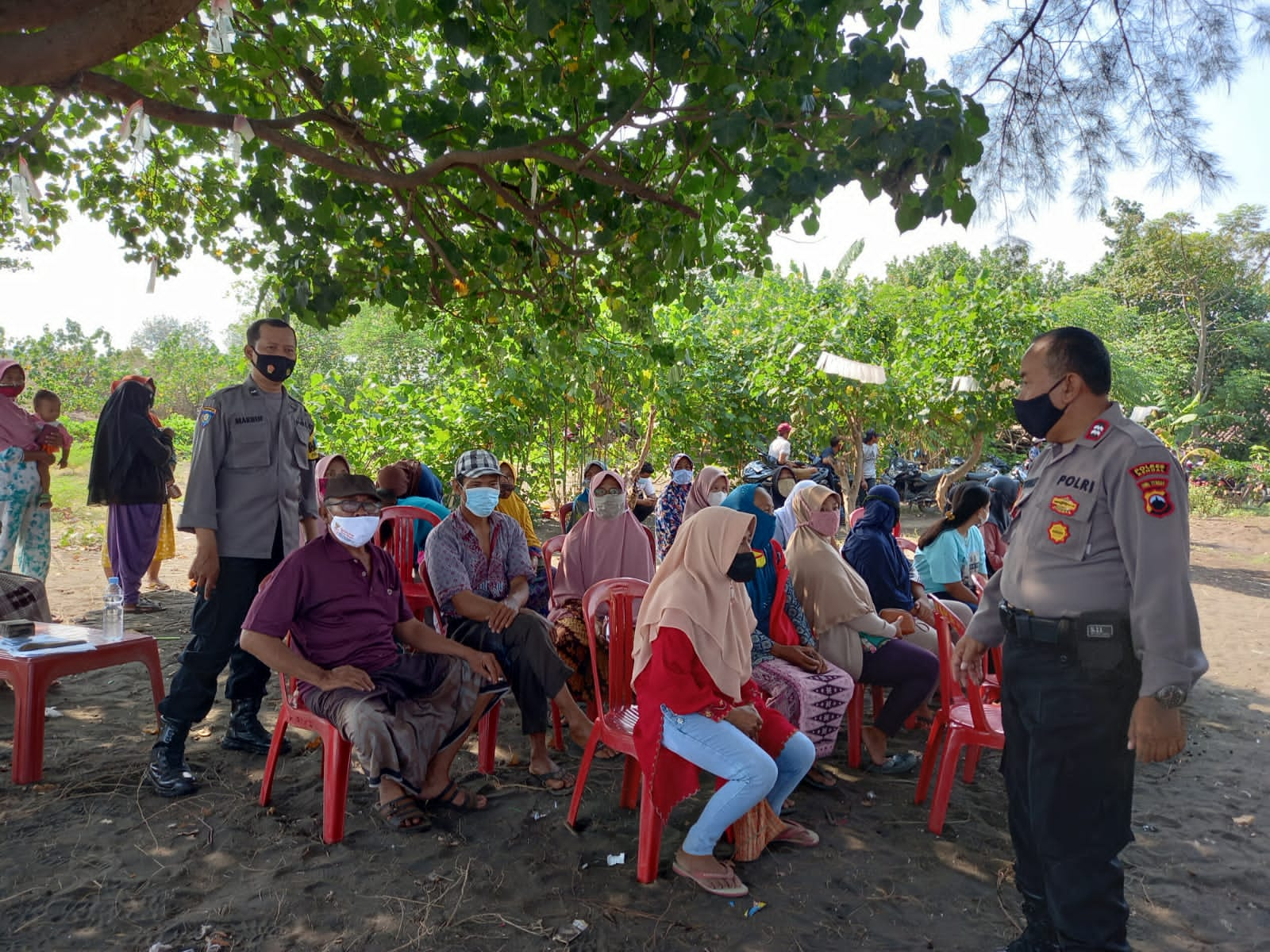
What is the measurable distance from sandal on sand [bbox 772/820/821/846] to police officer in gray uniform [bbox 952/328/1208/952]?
92 cm

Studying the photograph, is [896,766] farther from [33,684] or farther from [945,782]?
[33,684]

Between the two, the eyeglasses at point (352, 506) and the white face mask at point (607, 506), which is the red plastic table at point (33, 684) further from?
the white face mask at point (607, 506)

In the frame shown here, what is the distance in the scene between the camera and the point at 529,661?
12.4 ft

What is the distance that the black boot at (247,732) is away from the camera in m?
3.96

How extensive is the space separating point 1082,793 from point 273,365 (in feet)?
11.4

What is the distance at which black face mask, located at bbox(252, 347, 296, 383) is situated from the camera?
358 cm

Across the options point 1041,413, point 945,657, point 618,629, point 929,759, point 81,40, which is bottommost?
point 929,759

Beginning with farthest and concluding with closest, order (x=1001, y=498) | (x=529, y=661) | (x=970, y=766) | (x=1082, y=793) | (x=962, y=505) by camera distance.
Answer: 1. (x=1001, y=498)
2. (x=962, y=505)
3. (x=970, y=766)
4. (x=529, y=661)
5. (x=1082, y=793)

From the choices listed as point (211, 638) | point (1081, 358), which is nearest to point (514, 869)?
point (211, 638)

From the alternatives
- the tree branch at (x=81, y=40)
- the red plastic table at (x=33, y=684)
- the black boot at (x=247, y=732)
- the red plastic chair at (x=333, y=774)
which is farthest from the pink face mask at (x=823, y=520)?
the red plastic table at (x=33, y=684)

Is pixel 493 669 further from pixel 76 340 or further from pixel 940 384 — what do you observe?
pixel 76 340

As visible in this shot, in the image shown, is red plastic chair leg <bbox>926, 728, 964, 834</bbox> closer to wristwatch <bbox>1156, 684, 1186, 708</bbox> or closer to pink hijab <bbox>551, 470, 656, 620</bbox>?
wristwatch <bbox>1156, 684, 1186, 708</bbox>

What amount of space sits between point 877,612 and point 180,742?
3.49m

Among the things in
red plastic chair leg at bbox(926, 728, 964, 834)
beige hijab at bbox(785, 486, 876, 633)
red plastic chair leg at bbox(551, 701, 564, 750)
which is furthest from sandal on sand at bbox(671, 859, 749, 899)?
beige hijab at bbox(785, 486, 876, 633)
